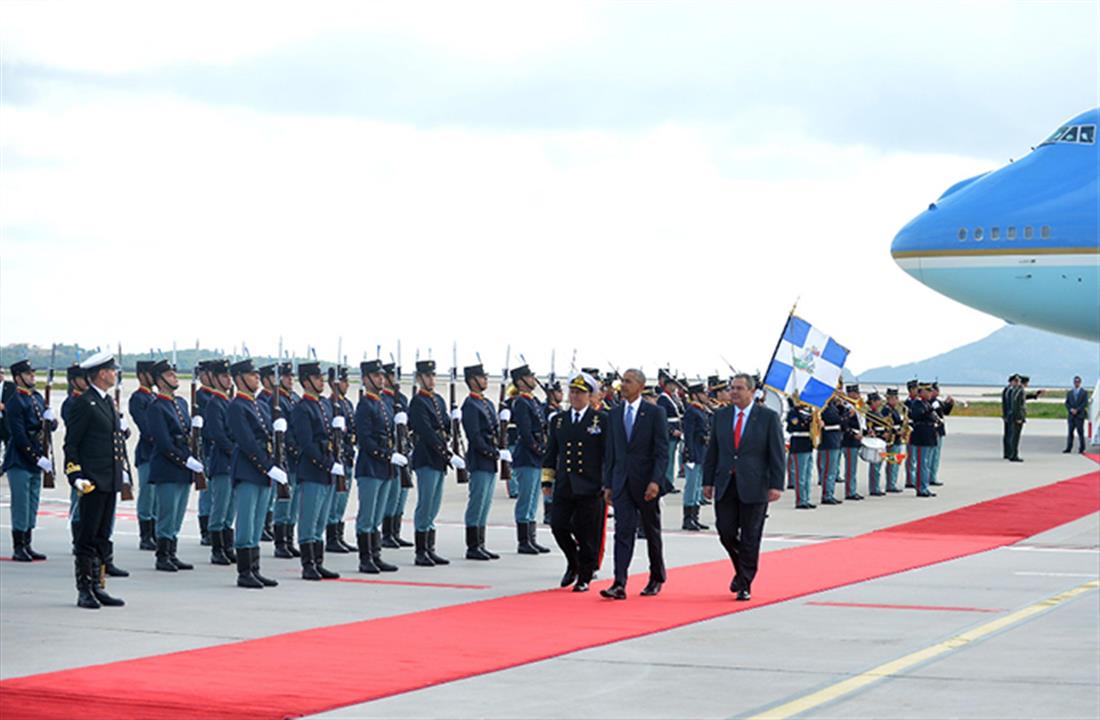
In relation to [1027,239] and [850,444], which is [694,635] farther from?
[1027,239]

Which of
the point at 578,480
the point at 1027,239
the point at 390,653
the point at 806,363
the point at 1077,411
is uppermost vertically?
the point at 1027,239

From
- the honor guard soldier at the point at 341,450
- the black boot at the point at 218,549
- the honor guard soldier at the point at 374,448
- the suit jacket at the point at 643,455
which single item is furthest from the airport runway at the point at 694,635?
the suit jacket at the point at 643,455

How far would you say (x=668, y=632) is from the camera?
10.7 meters

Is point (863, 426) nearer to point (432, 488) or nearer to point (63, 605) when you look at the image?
point (432, 488)

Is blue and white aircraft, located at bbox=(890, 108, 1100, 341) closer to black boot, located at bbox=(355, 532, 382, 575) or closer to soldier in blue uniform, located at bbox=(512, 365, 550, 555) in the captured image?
soldier in blue uniform, located at bbox=(512, 365, 550, 555)

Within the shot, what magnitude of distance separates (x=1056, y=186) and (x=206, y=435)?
24456 mm

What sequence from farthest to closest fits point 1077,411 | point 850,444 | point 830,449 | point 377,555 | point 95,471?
point 1077,411 < point 850,444 < point 830,449 < point 377,555 < point 95,471

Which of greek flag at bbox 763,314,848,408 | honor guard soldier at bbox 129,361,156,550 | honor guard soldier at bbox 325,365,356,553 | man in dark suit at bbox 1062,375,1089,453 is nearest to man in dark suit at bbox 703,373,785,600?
honor guard soldier at bbox 325,365,356,553

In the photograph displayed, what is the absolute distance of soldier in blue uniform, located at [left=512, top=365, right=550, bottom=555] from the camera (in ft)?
52.2

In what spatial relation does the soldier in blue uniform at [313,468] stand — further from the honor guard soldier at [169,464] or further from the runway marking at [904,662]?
the runway marking at [904,662]

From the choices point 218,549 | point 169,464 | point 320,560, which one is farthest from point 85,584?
point 218,549

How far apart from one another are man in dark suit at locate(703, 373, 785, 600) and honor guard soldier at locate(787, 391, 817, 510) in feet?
28.3

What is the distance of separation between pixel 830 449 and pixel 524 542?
8025mm

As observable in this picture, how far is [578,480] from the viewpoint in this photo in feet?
43.1
